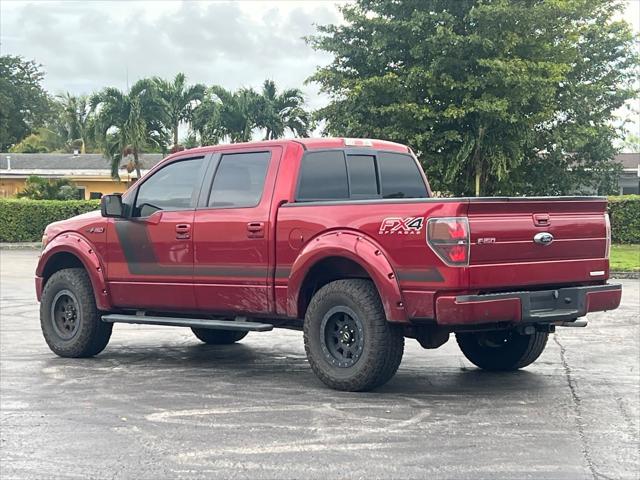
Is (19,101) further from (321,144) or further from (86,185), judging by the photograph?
(321,144)

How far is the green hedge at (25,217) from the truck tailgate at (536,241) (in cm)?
2948

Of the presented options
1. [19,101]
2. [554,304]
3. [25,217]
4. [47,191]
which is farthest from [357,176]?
[19,101]

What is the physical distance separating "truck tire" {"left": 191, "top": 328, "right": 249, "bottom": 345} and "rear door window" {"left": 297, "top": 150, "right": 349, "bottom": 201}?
277 cm

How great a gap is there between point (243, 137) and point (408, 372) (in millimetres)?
39523

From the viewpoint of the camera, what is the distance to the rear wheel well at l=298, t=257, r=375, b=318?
7156mm

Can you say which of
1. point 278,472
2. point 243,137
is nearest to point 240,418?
point 278,472

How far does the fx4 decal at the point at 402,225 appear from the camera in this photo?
647 centimetres

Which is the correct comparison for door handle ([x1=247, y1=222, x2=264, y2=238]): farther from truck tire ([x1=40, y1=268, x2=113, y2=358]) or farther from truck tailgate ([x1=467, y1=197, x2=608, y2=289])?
truck tire ([x1=40, y1=268, x2=113, y2=358])

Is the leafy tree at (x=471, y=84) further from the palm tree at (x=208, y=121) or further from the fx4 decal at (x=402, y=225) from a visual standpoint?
the fx4 decal at (x=402, y=225)

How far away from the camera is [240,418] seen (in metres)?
6.23

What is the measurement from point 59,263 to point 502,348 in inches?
177

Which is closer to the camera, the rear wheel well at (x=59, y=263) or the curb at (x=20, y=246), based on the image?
the rear wheel well at (x=59, y=263)

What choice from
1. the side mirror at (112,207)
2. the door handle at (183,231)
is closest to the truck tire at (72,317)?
the side mirror at (112,207)

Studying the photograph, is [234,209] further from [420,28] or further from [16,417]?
[420,28]
